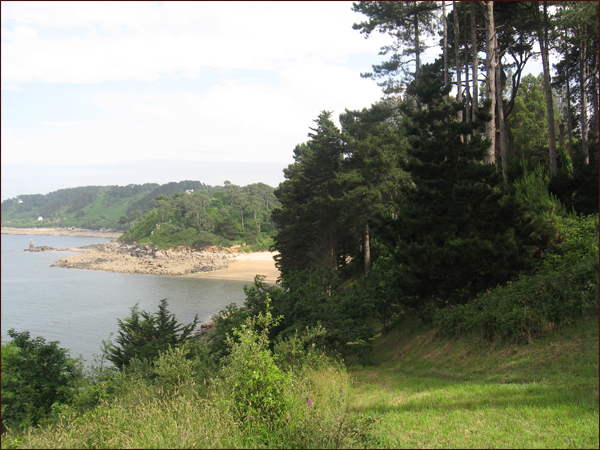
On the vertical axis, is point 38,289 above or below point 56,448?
below

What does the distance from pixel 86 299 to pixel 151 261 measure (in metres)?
25.7

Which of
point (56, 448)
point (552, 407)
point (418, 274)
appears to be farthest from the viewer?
point (418, 274)

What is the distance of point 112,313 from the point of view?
3197 cm

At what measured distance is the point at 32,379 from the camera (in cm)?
1085

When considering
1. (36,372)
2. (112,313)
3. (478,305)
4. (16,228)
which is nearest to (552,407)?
(478,305)

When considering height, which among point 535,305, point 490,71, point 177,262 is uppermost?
point 490,71

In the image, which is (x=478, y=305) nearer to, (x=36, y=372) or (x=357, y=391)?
(x=357, y=391)

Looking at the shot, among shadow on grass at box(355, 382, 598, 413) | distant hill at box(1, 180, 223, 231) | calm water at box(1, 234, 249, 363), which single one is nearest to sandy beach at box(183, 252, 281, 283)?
calm water at box(1, 234, 249, 363)

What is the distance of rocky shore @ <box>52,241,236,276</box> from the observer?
5750 cm

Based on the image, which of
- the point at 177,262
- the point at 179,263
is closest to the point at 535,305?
the point at 179,263

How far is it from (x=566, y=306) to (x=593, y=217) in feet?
10.2

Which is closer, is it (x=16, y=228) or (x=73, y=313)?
(x=73, y=313)

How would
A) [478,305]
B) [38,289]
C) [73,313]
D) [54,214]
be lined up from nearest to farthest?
[478,305] < [73,313] < [38,289] < [54,214]

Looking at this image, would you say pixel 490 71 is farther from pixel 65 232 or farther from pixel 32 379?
pixel 65 232
